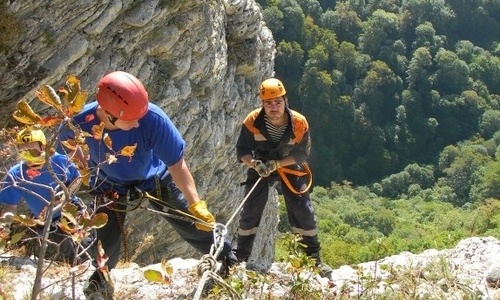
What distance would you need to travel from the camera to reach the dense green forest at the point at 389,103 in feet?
203

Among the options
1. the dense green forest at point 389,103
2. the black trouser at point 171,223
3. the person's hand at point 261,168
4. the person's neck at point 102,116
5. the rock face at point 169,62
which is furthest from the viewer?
the dense green forest at point 389,103

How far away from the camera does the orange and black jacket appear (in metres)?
5.26

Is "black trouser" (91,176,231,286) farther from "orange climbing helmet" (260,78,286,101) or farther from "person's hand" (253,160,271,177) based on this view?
"orange climbing helmet" (260,78,286,101)

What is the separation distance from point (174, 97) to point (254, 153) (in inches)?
203

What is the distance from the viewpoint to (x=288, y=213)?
543cm

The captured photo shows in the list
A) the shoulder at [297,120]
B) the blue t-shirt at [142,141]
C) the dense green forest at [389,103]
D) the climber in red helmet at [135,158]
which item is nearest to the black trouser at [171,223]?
→ the climber in red helmet at [135,158]

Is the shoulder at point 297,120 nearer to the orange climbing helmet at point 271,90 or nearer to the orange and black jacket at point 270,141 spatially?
the orange and black jacket at point 270,141

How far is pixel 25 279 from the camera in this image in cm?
461

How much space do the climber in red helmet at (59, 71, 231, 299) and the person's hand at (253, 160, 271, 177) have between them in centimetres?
83

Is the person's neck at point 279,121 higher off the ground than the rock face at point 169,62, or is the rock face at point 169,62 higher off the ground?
the person's neck at point 279,121

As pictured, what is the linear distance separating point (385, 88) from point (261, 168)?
66896mm

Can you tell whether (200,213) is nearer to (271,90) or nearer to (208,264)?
(208,264)

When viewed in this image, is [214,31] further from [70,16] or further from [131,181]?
[131,181]

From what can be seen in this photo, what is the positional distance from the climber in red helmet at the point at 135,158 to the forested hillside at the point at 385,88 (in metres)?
59.9
